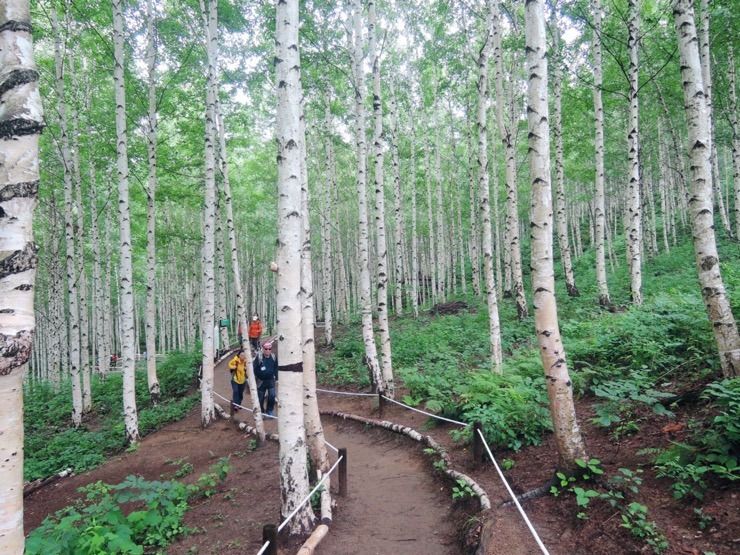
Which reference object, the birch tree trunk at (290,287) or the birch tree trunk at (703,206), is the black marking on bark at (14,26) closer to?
the birch tree trunk at (290,287)

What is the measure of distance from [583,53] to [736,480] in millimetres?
17625

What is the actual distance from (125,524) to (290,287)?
3.41 m

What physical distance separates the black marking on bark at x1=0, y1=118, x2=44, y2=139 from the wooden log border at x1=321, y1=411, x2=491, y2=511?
4.93 m

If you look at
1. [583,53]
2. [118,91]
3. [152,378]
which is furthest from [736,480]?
[583,53]

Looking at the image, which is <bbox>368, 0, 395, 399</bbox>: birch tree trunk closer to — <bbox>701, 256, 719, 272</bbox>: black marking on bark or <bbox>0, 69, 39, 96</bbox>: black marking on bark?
<bbox>701, 256, 719, 272</bbox>: black marking on bark

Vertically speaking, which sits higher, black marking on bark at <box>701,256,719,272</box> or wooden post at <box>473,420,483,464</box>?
black marking on bark at <box>701,256,719,272</box>

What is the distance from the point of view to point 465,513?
4.66m

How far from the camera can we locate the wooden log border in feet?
15.1

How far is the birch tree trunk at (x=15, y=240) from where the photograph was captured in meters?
1.88

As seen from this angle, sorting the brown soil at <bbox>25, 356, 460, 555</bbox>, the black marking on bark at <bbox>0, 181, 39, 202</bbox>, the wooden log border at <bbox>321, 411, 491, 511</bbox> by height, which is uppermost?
the black marking on bark at <bbox>0, 181, 39, 202</bbox>

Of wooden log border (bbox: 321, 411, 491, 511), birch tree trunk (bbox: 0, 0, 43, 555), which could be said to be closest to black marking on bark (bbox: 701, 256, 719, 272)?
wooden log border (bbox: 321, 411, 491, 511)

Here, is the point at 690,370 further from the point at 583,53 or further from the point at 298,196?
the point at 583,53

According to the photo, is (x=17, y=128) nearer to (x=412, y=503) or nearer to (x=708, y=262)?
(x=412, y=503)

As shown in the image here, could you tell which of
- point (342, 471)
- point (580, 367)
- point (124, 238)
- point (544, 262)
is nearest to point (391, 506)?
point (342, 471)
